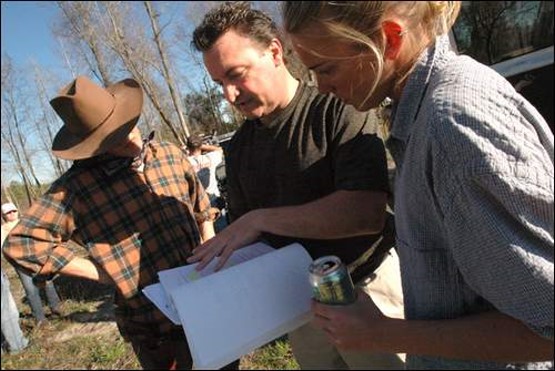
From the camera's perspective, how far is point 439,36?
83 cm

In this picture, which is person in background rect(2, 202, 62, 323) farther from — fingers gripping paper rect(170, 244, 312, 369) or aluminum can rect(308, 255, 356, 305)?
aluminum can rect(308, 255, 356, 305)

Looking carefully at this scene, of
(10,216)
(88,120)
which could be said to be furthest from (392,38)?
(10,216)

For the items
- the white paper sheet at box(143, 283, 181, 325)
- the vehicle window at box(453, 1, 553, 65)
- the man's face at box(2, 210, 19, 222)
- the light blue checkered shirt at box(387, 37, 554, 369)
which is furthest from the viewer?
the man's face at box(2, 210, 19, 222)

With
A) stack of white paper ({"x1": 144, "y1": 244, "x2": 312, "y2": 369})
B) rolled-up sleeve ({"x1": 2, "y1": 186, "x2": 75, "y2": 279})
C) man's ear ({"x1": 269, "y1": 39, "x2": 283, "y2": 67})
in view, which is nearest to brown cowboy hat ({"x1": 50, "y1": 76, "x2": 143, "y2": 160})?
rolled-up sleeve ({"x1": 2, "y1": 186, "x2": 75, "y2": 279})

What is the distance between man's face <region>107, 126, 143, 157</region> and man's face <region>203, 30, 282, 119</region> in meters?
0.84

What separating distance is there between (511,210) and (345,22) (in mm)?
413

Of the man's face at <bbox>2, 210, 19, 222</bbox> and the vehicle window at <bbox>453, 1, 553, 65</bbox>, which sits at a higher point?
the vehicle window at <bbox>453, 1, 553, 65</bbox>

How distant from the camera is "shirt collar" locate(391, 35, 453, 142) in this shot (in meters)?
0.81

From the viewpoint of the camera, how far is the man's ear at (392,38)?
31.2 inches

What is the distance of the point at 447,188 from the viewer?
0.70 metres

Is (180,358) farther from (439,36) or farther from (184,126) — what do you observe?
(184,126)

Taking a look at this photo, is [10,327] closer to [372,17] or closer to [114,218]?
[114,218]

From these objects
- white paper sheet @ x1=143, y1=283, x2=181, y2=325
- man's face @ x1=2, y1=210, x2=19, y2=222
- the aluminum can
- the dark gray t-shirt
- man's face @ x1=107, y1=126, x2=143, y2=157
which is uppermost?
man's face @ x1=107, y1=126, x2=143, y2=157

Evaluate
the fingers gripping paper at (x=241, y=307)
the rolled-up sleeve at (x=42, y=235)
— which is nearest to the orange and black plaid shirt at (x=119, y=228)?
the rolled-up sleeve at (x=42, y=235)
